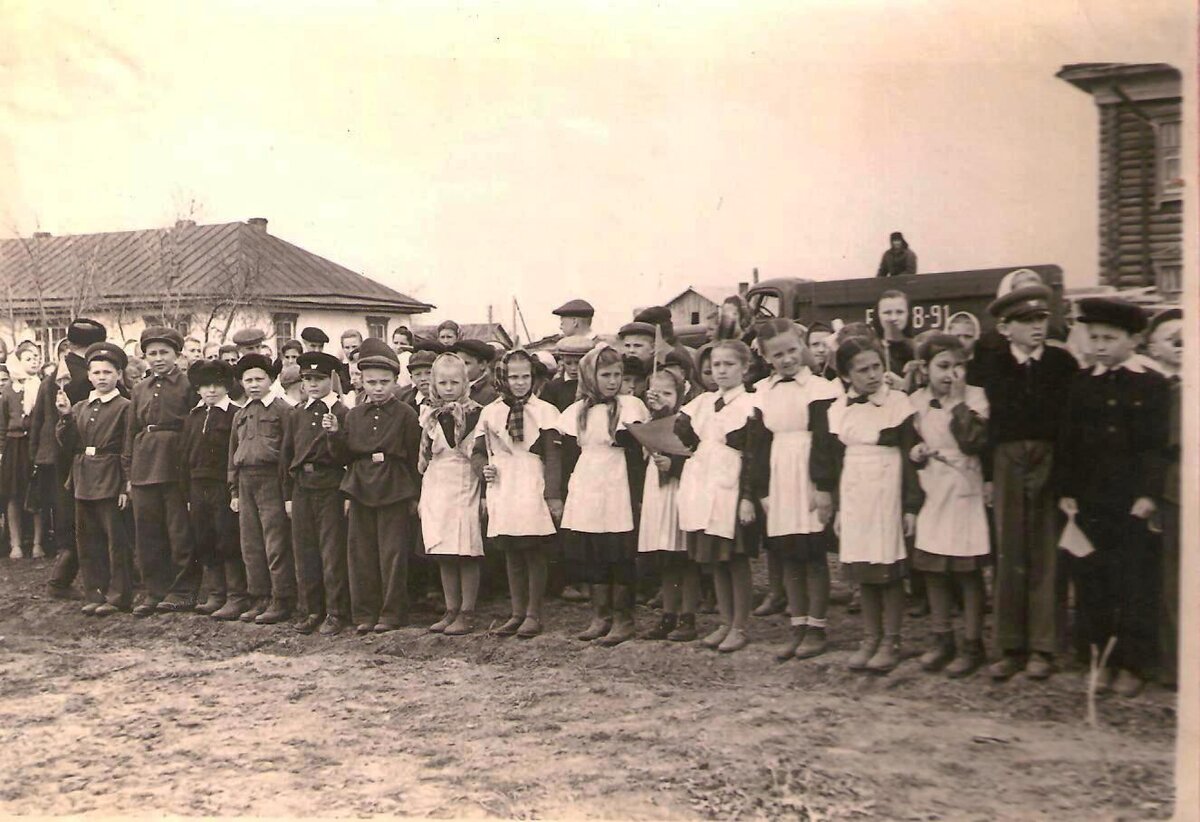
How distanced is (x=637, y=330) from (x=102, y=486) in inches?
105

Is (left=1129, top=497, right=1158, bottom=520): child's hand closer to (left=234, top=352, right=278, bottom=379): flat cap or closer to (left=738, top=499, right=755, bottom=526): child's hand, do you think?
(left=738, top=499, right=755, bottom=526): child's hand

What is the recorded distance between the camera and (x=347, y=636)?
13.7 feet

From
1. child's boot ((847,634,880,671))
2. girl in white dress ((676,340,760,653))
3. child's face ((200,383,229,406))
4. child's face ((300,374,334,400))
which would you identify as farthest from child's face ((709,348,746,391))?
child's face ((200,383,229,406))

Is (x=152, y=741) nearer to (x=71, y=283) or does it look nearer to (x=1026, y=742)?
(x=71, y=283)

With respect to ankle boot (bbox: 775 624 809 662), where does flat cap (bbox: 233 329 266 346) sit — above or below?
above

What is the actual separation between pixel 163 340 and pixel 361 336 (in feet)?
2.97

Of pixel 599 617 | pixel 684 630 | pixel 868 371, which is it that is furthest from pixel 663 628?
pixel 868 371

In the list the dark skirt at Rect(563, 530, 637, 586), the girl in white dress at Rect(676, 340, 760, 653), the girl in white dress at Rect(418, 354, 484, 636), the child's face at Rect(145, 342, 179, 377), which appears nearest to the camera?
the girl in white dress at Rect(676, 340, 760, 653)

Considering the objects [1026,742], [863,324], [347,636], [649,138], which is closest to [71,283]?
[347,636]

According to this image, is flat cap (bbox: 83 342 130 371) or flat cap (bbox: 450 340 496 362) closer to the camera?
flat cap (bbox: 450 340 496 362)

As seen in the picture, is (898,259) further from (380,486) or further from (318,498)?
(318,498)

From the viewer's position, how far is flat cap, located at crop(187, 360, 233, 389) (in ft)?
14.8

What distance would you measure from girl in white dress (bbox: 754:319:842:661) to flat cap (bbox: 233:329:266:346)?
2543mm

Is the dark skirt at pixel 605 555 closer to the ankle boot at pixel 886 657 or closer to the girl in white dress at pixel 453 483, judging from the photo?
the girl in white dress at pixel 453 483
